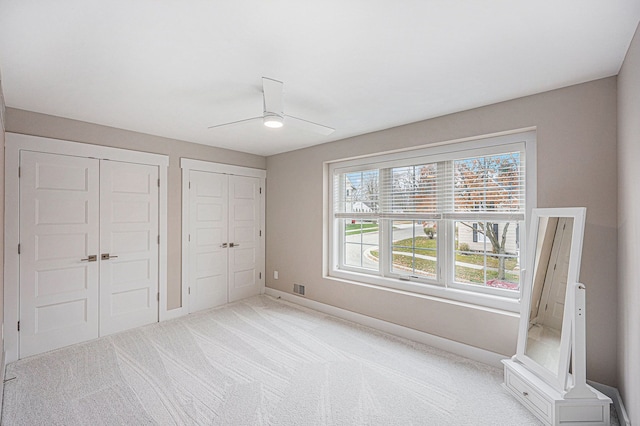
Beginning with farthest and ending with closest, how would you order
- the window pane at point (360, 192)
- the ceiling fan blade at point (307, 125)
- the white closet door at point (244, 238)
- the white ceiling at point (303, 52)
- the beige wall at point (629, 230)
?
the white closet door at point (244, 238), the window pane at point (360, 192), the ceiling fan blade at point (307, 125), the beige wall at point (629, 230), the white ceiling at point (303, 52)

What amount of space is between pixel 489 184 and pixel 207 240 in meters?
3.67

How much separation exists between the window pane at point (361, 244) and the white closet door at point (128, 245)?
254 centimetres

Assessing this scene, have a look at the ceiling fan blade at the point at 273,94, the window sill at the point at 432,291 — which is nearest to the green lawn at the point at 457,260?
the window sill at the point at 432,291

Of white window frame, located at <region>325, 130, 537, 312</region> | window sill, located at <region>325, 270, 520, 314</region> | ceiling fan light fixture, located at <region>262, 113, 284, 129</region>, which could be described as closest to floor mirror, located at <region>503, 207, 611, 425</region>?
white window frame, located at <region>325, 130, 537, 312</region>

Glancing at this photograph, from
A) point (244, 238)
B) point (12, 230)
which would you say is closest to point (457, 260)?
point (244, 238)

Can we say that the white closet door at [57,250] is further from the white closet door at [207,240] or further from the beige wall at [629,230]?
the beige wall at [629,230]

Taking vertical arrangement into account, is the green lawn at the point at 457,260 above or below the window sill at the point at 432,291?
above

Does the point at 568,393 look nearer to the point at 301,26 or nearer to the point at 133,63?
the point at 301,26

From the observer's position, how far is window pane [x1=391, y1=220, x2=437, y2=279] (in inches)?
133

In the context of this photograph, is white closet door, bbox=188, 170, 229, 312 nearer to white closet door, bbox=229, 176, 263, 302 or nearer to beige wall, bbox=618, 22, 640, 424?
white closet door, bbox=229, 176, 263, 302

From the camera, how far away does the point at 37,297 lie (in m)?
2.99

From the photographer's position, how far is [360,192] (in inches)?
161

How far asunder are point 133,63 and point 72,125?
5.95 ft

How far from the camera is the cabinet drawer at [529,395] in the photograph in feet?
6.41
